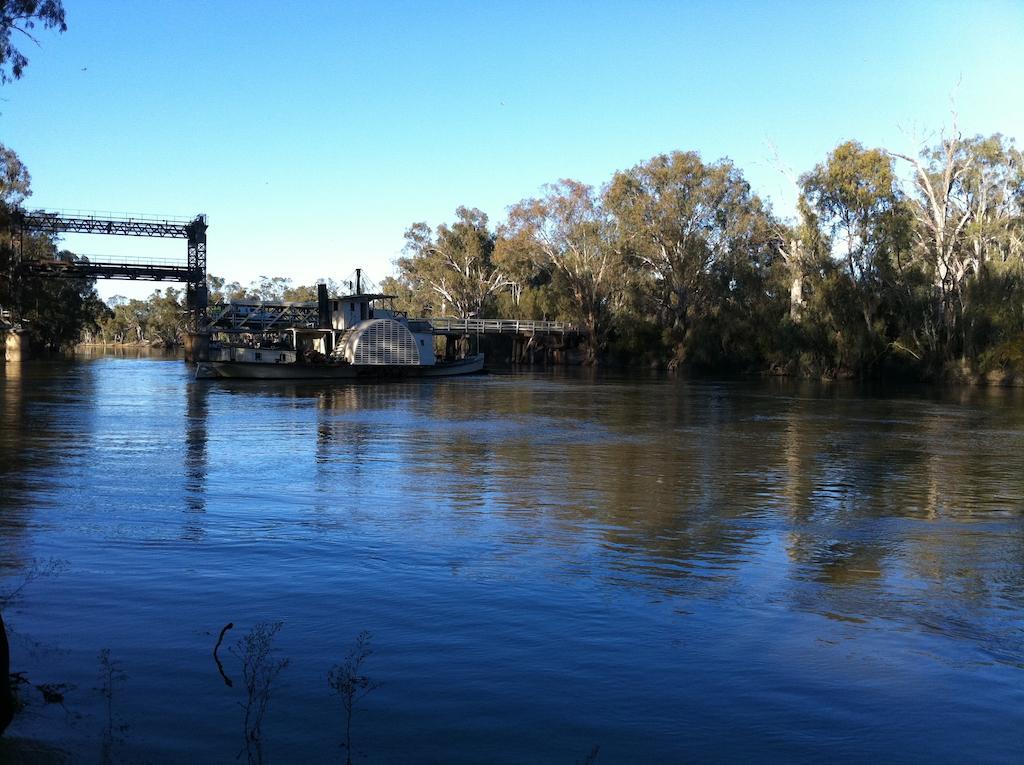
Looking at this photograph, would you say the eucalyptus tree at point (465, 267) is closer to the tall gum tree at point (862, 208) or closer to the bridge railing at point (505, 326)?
the bridge railing at point (505, 326)

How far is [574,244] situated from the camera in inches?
3130

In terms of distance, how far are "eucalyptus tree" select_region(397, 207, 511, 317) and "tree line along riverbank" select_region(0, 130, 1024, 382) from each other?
21 centimetres

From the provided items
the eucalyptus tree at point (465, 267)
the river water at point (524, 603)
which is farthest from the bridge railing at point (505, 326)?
the river water at point (524, 603)

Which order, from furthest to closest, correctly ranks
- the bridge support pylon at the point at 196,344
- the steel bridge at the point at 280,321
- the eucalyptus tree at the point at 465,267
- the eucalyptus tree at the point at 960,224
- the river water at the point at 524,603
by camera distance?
the eucalyptus tree at the point at 465,267 < the bridge support pylon at the point at 196,344 < the steel bridge at the point at 280,321 < the eucalyptus tree at the point at 960,224 < the river water at the point at 524,603

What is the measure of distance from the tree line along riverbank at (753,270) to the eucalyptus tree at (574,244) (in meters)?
0.15

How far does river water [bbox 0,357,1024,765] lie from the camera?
17.8 feet

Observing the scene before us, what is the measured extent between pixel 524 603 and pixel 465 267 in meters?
95.8

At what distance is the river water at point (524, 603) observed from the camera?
5.44 m

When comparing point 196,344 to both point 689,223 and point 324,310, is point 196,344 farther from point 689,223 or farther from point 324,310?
point 689,223

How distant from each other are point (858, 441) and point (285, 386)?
3139 cm

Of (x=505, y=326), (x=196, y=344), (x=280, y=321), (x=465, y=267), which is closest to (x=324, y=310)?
(x=280, y=321)

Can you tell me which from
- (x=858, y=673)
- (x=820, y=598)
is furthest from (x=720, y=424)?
(x=858, y=673)

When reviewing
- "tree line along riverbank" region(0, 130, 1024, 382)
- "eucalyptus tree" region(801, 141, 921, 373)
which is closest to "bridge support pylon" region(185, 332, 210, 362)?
"tree line along riverbank" region(0, 130, 1024, 382)

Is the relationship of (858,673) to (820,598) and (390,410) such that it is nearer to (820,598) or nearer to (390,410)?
(820,598)
